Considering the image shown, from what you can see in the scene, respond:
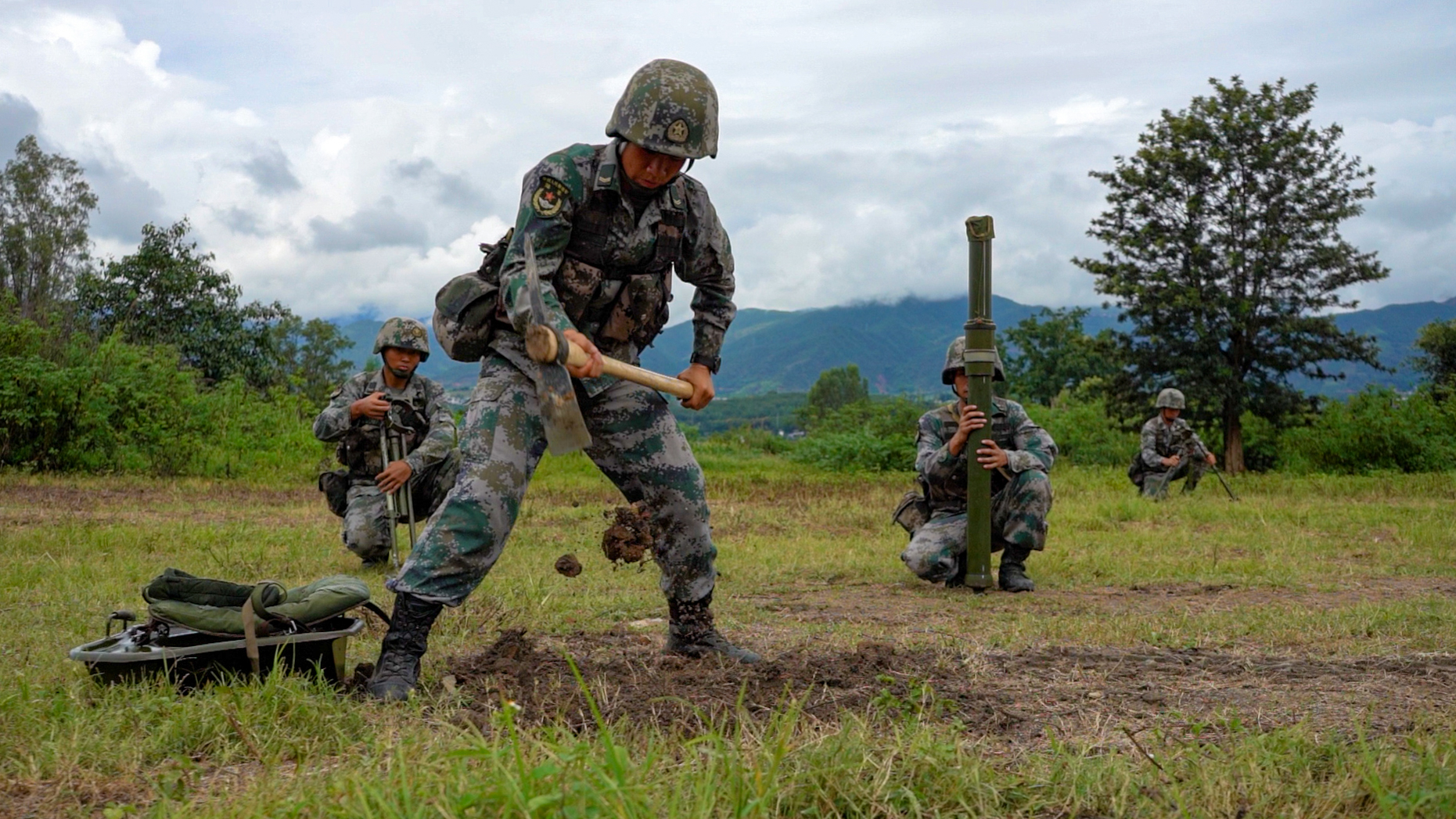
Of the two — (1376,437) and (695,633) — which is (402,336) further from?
(1376,437)

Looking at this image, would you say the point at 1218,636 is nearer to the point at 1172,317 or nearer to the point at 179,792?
the point at 179,792

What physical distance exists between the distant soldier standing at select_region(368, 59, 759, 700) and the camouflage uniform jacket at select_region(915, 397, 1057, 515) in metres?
3.19

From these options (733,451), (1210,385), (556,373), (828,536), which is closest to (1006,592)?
(828,536)

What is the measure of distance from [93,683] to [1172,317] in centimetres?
2102

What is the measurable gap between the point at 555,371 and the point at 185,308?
32140 millimetres

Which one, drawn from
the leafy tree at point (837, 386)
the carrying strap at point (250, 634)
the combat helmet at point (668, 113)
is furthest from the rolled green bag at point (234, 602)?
the leafy tree at point (837, 386)

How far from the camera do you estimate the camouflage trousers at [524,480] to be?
3945 millimetres

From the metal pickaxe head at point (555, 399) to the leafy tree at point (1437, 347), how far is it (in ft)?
116

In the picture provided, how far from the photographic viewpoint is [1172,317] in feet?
72.3

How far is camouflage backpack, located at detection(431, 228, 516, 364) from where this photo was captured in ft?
13.8

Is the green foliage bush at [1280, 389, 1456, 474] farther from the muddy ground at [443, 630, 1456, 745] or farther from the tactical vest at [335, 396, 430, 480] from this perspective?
the muddy ground at [443, 630, 1456, 745]

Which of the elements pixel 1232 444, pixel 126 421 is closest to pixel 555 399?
pixel 126 421

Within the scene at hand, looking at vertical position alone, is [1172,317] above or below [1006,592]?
above

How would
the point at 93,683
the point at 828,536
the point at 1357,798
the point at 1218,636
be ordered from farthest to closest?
1. the point at 828,536
2. the point at 1218,636
3. the point at 93,683
4. the point at 1357,798
